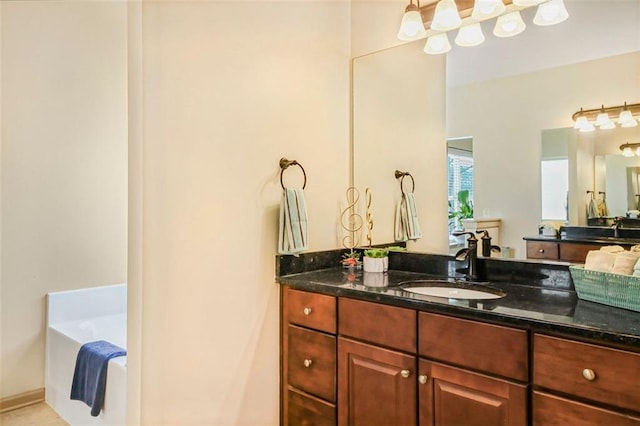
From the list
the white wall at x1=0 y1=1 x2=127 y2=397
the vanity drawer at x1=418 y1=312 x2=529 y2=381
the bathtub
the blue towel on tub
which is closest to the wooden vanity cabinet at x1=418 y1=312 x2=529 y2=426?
the vanity drawer at x1=418 y1=312 x2=529 y2=381

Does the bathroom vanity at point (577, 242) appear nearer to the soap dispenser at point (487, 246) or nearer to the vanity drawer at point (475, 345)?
the soap dispenser at point (487, 246)

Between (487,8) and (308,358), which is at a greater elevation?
(487,8)

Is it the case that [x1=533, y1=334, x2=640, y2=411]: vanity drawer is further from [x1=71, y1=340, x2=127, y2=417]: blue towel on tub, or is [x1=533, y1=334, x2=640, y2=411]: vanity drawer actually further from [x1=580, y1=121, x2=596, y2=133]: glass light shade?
[x1=71, y1=340, x2=127, y2=417]: blue towel on tub

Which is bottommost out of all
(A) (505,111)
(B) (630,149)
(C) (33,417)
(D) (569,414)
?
(C) (33,417)

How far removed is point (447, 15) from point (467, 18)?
15 cm

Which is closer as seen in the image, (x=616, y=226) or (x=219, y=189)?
(x=616, y=226)

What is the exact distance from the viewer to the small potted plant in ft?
6.92

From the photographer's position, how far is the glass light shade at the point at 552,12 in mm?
1733

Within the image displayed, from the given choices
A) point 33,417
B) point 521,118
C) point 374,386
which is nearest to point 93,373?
point 33,417

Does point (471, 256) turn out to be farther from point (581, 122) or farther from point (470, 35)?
point (470, 35)

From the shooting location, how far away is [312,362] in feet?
5.98

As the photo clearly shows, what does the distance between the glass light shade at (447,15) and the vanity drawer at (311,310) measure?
136 cm

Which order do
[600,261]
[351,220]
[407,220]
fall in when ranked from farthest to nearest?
[351,220] < [407,220] < [600,261]

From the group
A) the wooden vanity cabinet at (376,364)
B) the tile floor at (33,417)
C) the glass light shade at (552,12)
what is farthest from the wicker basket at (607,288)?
the tile floor at (33,417)
